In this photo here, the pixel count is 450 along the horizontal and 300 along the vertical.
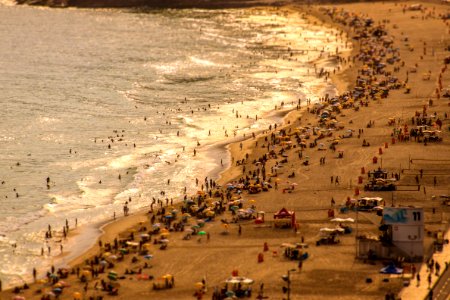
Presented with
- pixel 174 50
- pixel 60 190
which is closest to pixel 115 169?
pixel 60 190

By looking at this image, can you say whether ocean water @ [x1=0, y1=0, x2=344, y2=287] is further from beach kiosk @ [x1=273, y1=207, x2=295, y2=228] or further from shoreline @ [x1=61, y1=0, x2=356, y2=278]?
beach kiosk @ [x1=273, y1=207, x2=295, y2=228]

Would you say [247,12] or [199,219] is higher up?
[247,12]

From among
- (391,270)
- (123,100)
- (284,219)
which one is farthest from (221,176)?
(123,100)

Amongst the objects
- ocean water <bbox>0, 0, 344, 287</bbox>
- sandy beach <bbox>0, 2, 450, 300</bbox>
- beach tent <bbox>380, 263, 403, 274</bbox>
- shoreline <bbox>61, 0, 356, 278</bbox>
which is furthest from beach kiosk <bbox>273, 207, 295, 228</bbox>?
ocean water <bbox>0, 0, 344, 287</bbox>

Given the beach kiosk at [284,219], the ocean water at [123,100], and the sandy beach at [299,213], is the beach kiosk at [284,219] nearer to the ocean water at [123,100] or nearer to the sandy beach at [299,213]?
the sandy beach at [299,213]

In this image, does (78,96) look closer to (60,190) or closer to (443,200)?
(60,190)

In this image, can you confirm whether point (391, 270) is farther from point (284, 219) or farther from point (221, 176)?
point (221, 176)
